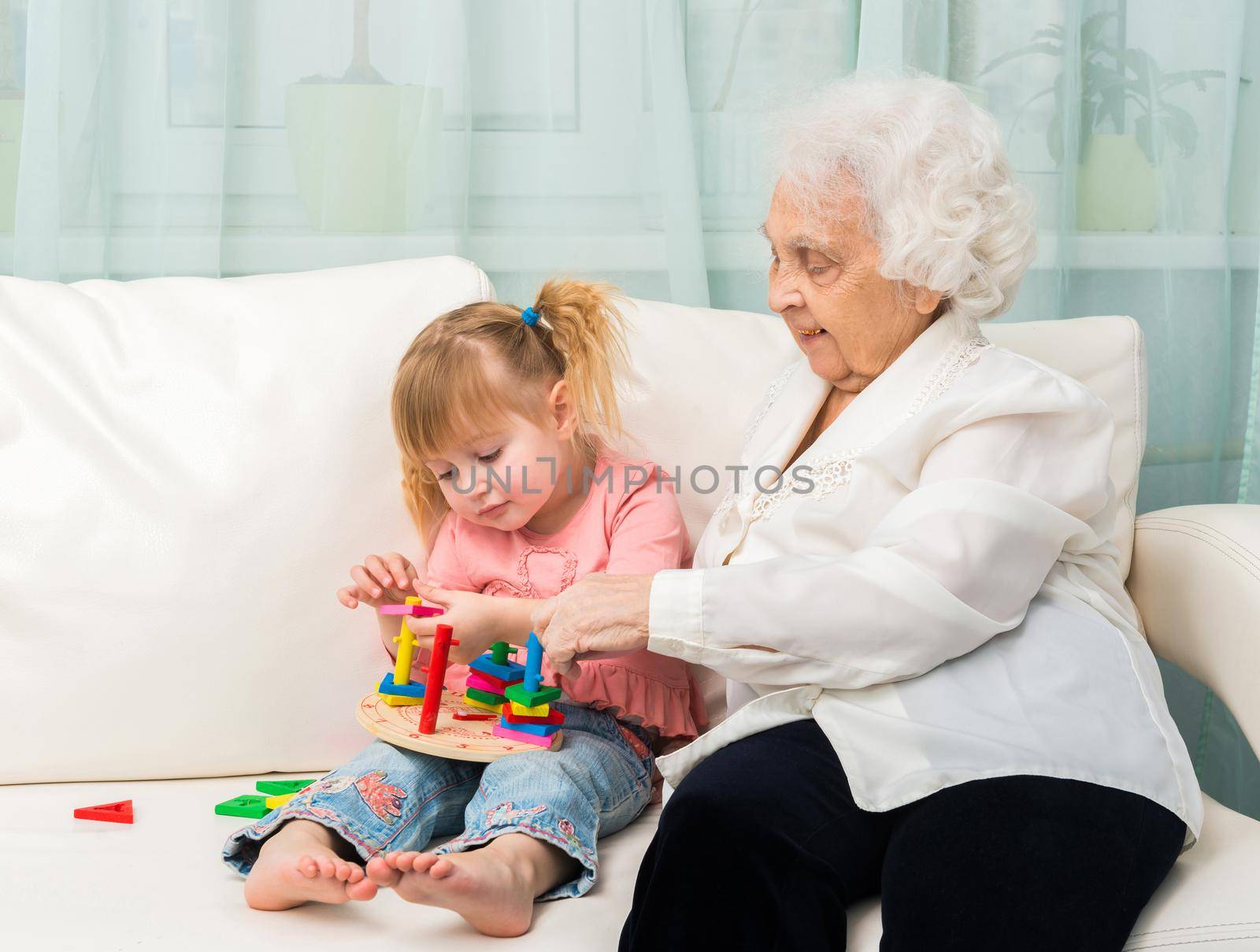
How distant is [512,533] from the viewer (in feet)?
4.88

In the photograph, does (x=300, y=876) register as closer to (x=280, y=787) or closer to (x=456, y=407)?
(x=280, y=787)

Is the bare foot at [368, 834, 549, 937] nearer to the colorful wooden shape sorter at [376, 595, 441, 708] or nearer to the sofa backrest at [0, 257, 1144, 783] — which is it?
the colorful wooden shape sorter at [376, 595, 441, 708]

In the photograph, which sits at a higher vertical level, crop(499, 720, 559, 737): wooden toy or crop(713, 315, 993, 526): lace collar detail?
crop(713, 315, 993, 526): lace collar detail

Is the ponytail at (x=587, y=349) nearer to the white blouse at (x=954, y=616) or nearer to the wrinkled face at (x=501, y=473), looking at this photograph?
the wrinkled face at (x=501, y=473)

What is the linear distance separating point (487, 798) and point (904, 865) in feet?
1.46

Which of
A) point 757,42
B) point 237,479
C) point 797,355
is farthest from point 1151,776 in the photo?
point 757,42

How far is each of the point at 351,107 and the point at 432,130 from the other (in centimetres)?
12

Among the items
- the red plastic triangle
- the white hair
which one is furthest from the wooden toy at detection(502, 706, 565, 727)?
the white hair

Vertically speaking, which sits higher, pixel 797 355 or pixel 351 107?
pixel 351 107

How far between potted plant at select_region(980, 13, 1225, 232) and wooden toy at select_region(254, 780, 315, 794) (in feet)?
4.89

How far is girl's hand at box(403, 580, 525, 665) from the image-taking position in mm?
1323

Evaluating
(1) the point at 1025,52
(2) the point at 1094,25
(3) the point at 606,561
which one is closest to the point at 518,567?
(3) the point at 606,561

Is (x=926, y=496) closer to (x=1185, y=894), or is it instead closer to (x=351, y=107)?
(x=1185, y=894)

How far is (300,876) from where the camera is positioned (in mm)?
1039
